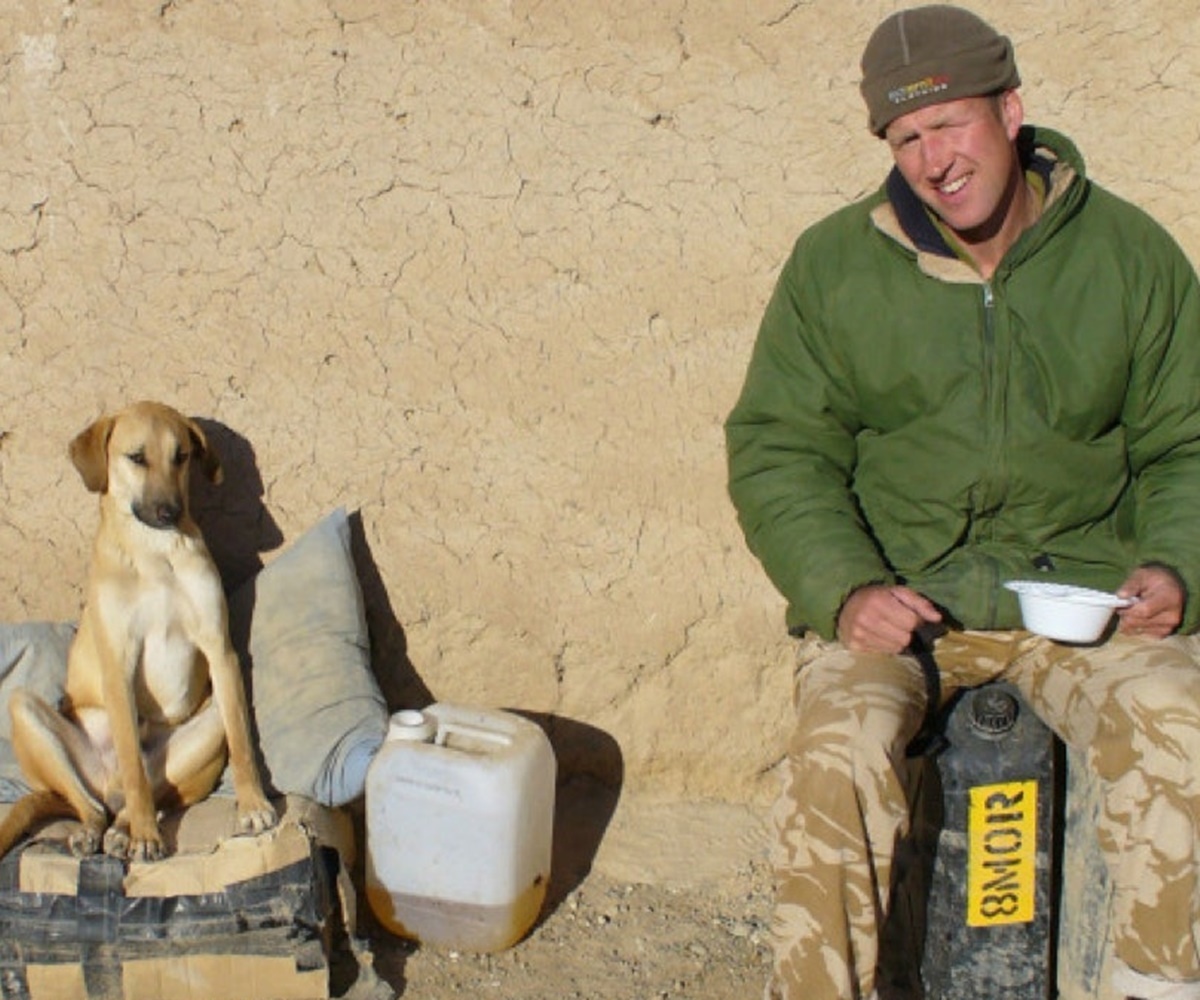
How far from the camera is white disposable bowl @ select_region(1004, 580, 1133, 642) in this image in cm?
326

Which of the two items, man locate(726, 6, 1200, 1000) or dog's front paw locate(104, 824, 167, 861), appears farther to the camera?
dog's front paw locate(104, 824, 167, 861)

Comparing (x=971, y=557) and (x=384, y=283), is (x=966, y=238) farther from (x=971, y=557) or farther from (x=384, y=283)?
(x=384, y=283)

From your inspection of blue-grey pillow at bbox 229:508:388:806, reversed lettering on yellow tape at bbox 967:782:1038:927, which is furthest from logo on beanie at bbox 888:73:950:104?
blue-grey pillow at bbox 229:508:388:806

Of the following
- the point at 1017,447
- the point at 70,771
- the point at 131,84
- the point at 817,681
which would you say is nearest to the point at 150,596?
the point at 70,771

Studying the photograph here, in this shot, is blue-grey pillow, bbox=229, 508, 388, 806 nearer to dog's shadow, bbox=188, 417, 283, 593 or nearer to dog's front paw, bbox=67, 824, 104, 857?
dog's shadow, bbox=188, 417, 283, 593

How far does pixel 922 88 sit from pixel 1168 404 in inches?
32.6

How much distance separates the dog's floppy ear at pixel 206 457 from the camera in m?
4.46

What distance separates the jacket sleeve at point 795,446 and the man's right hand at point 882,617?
94 millimetres

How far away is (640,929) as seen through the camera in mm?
4355

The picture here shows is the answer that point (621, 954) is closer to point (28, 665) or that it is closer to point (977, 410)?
point (977, 410)

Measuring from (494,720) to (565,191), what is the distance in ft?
4.42

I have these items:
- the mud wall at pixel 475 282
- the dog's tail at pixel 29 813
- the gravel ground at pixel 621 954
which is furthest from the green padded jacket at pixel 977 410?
the dog's tail at pixel 29 813

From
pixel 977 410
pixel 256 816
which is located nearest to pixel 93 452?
pixel 256 816

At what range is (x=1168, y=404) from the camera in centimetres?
361
